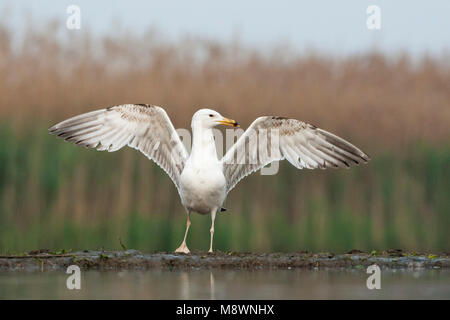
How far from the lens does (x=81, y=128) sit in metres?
8.41

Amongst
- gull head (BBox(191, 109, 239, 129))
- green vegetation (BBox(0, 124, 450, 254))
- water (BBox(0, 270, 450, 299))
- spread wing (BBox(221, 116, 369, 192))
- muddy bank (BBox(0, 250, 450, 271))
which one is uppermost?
gull head (BBox(191, 109, 239, 129))

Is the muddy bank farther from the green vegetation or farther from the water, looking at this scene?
the green vegetation

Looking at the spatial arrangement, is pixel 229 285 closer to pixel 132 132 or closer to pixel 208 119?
pixel 208 119

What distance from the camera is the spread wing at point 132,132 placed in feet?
27.3

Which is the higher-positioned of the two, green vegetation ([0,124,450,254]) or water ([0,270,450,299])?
green vegetation ([0,124,450,254])

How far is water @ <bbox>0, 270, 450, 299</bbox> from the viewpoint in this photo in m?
5.88

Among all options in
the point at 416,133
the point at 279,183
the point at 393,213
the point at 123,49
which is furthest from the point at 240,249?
the point at 123,49

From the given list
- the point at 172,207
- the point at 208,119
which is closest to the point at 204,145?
the point at 208,119

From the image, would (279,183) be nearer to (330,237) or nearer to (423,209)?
(330,237)

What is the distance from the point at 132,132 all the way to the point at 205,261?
171cm

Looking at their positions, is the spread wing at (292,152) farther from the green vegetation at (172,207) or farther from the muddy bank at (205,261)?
the muddy bank at (205,261)

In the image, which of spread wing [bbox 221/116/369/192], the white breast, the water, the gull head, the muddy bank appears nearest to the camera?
the water

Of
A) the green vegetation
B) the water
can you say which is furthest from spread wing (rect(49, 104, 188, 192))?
the water

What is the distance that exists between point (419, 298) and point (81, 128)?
400cm
